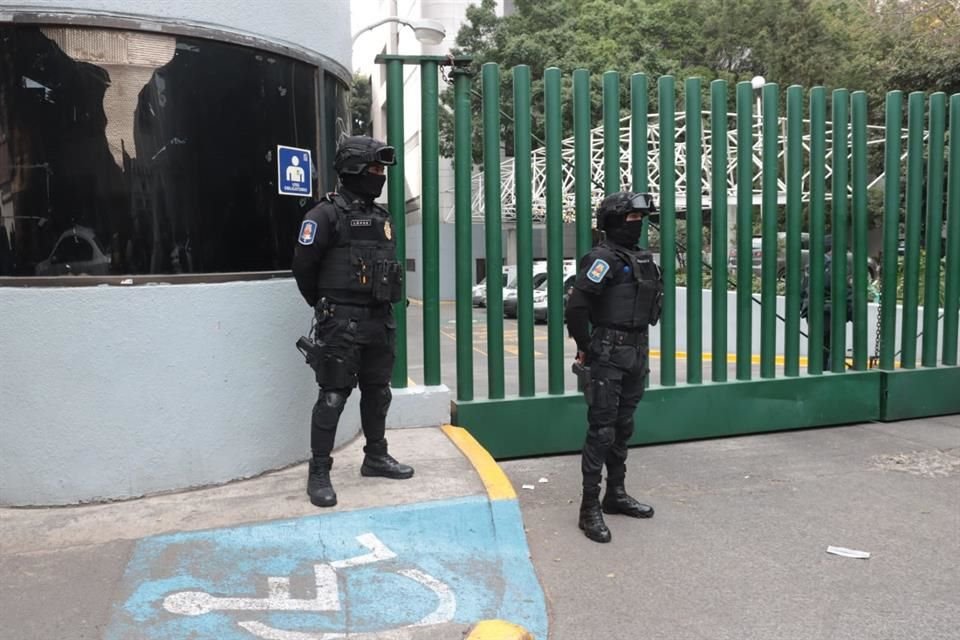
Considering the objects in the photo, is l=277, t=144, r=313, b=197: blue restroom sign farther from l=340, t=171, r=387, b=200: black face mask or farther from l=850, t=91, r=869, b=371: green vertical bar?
l=850, t=91, r=869, b=371: green vertical bar

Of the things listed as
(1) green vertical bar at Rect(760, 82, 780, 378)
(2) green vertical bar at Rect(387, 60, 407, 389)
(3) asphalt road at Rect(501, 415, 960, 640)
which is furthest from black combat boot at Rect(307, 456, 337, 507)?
(1) green vertical bar at Rect(760, 82, 780, 378)

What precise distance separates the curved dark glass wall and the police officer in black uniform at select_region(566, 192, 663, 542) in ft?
6.31

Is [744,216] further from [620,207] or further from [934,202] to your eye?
[620,207]

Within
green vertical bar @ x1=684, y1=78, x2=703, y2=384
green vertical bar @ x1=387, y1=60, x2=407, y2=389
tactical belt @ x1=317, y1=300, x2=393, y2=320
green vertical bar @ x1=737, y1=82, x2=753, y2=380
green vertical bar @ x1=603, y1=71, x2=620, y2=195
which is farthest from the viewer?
green vertical bar @ x1=737, y1=82, x2=753, y2=380

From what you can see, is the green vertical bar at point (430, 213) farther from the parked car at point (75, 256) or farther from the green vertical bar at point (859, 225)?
the green vertical bar at point (859, 225)

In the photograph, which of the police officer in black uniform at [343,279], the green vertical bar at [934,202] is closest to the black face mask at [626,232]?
the police officer in black uniform at [343,279]

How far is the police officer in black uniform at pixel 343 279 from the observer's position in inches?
156

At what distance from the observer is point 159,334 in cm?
404

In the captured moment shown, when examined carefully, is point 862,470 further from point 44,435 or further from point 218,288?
point 44,435

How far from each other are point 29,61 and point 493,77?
2.90 metres

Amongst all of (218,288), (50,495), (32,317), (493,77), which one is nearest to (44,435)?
(50,495)

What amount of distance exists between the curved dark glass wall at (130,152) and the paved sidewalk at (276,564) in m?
1.29

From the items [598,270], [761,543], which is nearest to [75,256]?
[598,270]

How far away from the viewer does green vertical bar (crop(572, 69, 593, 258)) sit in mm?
5621
